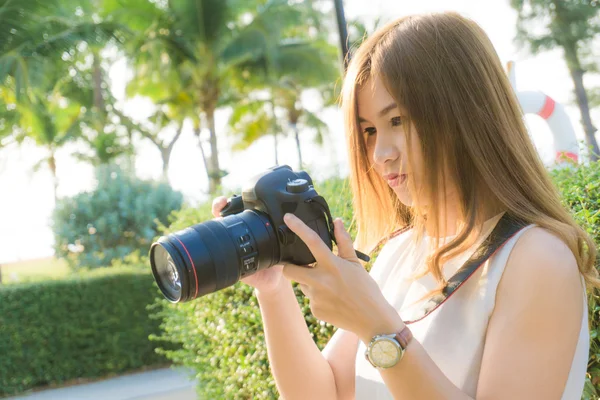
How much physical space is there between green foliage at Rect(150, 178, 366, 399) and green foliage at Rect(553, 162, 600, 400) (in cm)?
74

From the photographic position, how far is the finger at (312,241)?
1237 mm

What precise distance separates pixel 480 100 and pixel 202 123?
1691 centimetres

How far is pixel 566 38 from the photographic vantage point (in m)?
15.4

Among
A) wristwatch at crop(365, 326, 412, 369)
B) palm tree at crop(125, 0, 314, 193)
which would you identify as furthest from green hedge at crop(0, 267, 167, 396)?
wristwatch at crop(365, 326, 412, 369)

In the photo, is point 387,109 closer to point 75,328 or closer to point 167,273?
point 167,273

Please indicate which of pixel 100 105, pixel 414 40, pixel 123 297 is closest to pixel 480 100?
pixel 414 40

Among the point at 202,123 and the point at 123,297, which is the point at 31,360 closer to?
the point at 123,297

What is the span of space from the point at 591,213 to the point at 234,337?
1812 millimetres

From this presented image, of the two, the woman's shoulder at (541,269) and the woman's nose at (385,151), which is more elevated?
the woman's nose at (385,151)

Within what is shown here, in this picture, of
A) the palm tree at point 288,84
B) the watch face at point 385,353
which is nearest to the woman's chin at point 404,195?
the watch face at point 385,353

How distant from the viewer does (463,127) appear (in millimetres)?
1261

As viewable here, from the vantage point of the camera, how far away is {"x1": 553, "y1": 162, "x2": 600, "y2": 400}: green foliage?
1.54 meters

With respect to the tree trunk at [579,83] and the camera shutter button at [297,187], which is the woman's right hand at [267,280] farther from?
the tree trunk at [579,83]

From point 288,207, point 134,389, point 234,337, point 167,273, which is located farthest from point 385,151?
point 134,389
